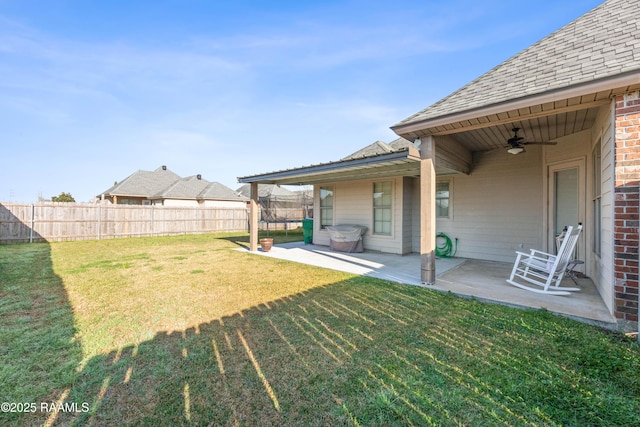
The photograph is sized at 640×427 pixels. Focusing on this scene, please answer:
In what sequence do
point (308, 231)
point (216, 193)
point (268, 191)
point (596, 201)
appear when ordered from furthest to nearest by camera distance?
point (268, 191), point (216, 193), point (308, 231), point (596, 201)

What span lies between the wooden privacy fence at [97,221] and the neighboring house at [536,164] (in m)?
7.76

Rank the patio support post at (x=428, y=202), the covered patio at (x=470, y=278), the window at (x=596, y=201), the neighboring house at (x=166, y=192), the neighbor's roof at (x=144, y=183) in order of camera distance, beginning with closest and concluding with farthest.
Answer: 1. the covered patio at (x=470, y=278)
2. the window at (x=596, y=201)
3. the patio support post at (x=428, y=202)
4. the neighboring house at (x=166, y=192)
5. the neighbor's roof at (x=144, y=183)

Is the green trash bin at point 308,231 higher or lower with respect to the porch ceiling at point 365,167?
lower

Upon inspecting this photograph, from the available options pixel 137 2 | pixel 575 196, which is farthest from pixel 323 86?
pixel 575 196

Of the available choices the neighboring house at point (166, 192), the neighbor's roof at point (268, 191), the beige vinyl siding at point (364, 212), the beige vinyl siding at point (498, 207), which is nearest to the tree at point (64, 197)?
the neighboring house at point (166, 192)

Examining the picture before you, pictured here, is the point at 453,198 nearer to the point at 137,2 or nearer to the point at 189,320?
the point at 189,320

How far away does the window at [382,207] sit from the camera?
27.9 ft

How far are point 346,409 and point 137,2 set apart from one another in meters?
9.30

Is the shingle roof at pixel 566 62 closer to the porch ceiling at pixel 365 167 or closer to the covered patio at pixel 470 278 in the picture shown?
the porch ceiling at pixel 365 167

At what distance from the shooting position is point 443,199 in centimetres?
796

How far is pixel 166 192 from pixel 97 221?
8.85 meters

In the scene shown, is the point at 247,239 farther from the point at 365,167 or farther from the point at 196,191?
the point at 196,191

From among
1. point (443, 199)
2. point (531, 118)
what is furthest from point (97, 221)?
point (531, 118)

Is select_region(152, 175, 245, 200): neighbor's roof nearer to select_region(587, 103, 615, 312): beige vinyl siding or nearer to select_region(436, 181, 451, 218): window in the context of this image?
select_region(436, 181, 451, 218): window
